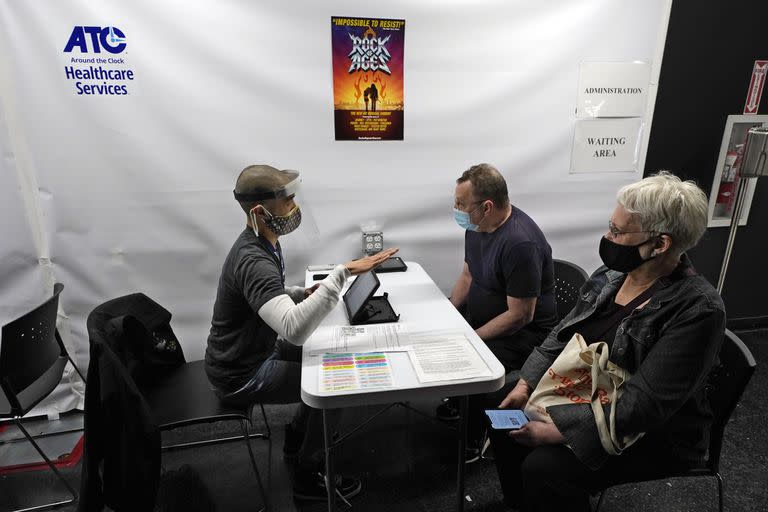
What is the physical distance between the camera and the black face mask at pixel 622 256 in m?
1.29

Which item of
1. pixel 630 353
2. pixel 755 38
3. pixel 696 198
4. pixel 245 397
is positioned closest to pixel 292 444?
pixel 245 397

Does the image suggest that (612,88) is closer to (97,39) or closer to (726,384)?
(726,384)

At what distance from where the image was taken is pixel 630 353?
1.25 m

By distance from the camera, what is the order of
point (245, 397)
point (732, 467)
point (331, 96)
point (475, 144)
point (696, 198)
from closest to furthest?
1. point (696, 198)
2. point (245, 397)
3. point (732, 467)
4. point (331, 96)
5. point (475, 144)

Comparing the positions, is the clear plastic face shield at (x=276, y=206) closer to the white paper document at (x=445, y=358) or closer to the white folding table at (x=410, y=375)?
the white folding table at (x=410, y=375)

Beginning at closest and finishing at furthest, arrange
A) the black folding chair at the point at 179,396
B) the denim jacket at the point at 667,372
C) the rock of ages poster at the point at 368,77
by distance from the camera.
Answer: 1. the denim jacket at the point at 667,372
2. the black folding chair at the point at 179,396
3. the rock of ages poster at the point at 368,77

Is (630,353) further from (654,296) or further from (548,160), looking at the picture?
(548,160)

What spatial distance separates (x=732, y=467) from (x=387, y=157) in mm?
2040

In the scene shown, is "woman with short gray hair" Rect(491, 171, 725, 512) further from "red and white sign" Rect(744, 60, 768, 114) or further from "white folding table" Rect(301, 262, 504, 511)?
"red and white sign" Rect(744, 60, 768, 114)

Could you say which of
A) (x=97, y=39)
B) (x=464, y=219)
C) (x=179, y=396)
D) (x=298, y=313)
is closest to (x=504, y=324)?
(x=464, y=219)

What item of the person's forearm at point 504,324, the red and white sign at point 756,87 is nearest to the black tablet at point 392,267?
the person's forearm at point 504,324

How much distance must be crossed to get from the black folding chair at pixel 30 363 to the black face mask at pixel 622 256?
192 cm

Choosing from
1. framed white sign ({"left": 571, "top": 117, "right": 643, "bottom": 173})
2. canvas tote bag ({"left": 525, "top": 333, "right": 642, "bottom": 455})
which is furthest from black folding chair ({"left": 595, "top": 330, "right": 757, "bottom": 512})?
framed white sign ({"left": 571, "top": 117, "right": 643, "bottom": 173})

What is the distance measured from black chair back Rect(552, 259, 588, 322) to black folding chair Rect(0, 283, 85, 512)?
207 centimetres
